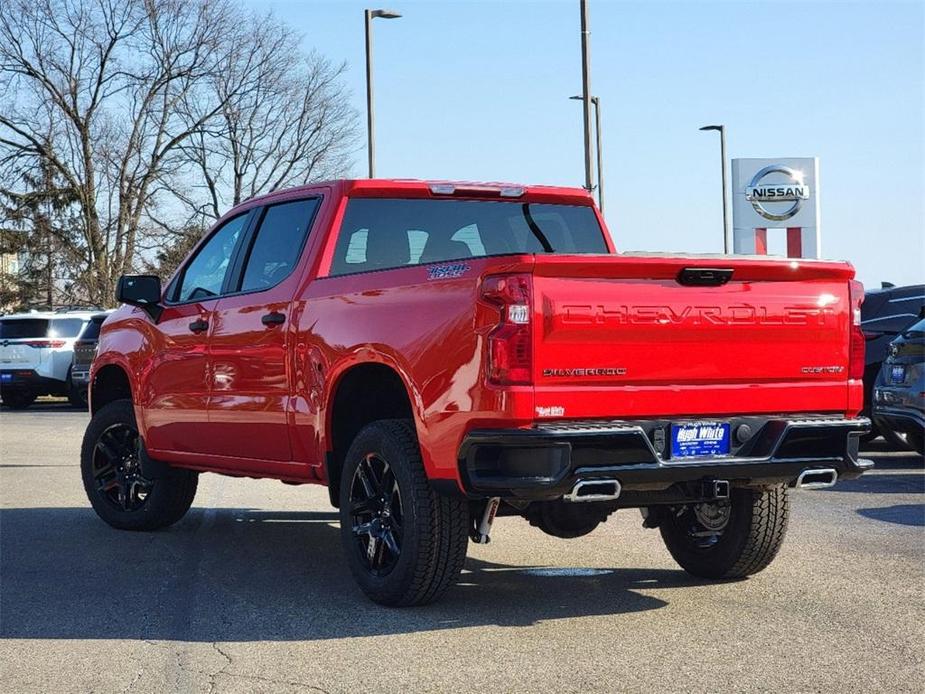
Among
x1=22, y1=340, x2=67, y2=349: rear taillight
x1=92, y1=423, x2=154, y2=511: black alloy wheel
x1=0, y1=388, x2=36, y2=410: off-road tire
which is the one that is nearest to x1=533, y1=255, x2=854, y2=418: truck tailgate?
A: x1=92, y1=423, x2=154, y2=511: black alloy wheel

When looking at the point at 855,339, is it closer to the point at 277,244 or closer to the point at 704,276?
the point at 704,276

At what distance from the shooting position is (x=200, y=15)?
136 feet

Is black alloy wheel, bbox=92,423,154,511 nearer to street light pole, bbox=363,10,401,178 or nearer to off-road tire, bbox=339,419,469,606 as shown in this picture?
off-road tire, bbox=339,419,469,606

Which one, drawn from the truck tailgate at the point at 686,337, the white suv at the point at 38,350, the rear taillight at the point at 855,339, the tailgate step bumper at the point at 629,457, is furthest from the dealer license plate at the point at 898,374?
the white suv at the point at 38,350

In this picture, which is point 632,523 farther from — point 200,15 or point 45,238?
point 45,238

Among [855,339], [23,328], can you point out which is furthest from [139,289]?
[23,328]

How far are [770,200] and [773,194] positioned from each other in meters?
0.16

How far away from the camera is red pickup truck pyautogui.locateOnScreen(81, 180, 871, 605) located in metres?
5.98

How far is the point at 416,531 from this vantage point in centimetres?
639

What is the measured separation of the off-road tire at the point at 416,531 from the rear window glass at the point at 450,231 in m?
1.25

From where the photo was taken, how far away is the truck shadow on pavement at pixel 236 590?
6371mm

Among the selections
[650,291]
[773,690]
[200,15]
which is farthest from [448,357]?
[200,15]

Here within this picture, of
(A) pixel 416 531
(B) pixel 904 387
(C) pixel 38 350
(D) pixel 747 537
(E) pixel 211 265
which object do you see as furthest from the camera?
(C) pixel 38 350

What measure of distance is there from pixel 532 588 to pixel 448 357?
5.38ft
